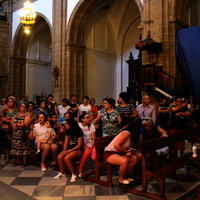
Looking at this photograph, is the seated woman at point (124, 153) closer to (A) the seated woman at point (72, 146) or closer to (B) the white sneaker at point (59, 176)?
(A) the seated woman at point (72, 146)

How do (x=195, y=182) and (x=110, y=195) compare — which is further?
(x=195, y=182)

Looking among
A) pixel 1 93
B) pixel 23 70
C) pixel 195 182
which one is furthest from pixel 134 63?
pixel 195 182

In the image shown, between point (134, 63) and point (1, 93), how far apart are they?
9.69 metres

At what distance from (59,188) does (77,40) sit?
1169 centimetres

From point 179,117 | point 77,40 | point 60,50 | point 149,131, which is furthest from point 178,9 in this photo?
point 149,131

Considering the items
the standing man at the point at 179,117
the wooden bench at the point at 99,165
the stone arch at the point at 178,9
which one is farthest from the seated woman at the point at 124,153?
the stone arch at the point at 178,9

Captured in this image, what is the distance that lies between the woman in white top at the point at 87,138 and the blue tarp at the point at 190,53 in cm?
658

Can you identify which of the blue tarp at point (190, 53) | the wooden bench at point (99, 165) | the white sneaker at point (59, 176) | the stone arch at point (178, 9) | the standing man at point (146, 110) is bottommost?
the white sneaker at point (59, 176)

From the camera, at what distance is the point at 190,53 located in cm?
1001

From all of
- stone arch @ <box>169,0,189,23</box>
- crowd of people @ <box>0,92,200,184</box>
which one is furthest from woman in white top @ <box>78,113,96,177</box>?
stone arch @ <box>169,0,189,23</box>

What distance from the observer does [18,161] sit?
18.2ft

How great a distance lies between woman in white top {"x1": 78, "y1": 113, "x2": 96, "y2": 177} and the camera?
4.57 m

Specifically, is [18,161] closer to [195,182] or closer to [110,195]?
[110,195]

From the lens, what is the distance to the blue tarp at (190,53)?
32.5 feet
